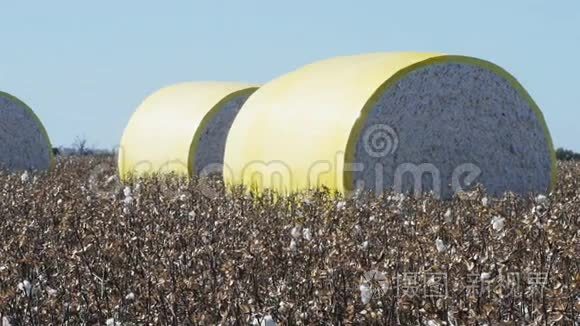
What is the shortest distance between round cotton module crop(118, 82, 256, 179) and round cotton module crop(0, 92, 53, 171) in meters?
3.60

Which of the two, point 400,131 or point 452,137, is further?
point 452,137

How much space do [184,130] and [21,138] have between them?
600 centimetres

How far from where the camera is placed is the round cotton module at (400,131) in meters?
12.6

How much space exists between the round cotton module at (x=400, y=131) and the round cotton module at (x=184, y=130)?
410cm

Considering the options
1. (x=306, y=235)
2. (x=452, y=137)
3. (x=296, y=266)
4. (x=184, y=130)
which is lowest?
(x=296, y=266)

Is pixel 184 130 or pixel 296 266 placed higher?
pixel 184 130

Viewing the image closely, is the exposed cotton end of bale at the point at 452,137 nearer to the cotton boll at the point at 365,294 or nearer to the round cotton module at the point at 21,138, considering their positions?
the cotton boll at the point at 365,294

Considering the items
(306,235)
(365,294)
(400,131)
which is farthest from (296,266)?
(400,131)

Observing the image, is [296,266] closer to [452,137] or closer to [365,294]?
[365,294]

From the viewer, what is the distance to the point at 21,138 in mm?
23578

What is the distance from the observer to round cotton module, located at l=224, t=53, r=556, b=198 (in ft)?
41.2

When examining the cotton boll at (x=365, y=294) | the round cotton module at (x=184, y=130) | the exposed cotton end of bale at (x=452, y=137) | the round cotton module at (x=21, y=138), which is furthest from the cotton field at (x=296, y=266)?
the round cotton module at (x=21, y=138)

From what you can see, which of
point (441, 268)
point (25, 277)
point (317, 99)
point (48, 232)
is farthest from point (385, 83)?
point (441, 268)

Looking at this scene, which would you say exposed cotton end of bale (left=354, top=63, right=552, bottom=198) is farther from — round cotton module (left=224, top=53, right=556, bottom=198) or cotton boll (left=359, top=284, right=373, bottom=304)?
cotton boll (left=359, top=284, right=373, bottom=304)
